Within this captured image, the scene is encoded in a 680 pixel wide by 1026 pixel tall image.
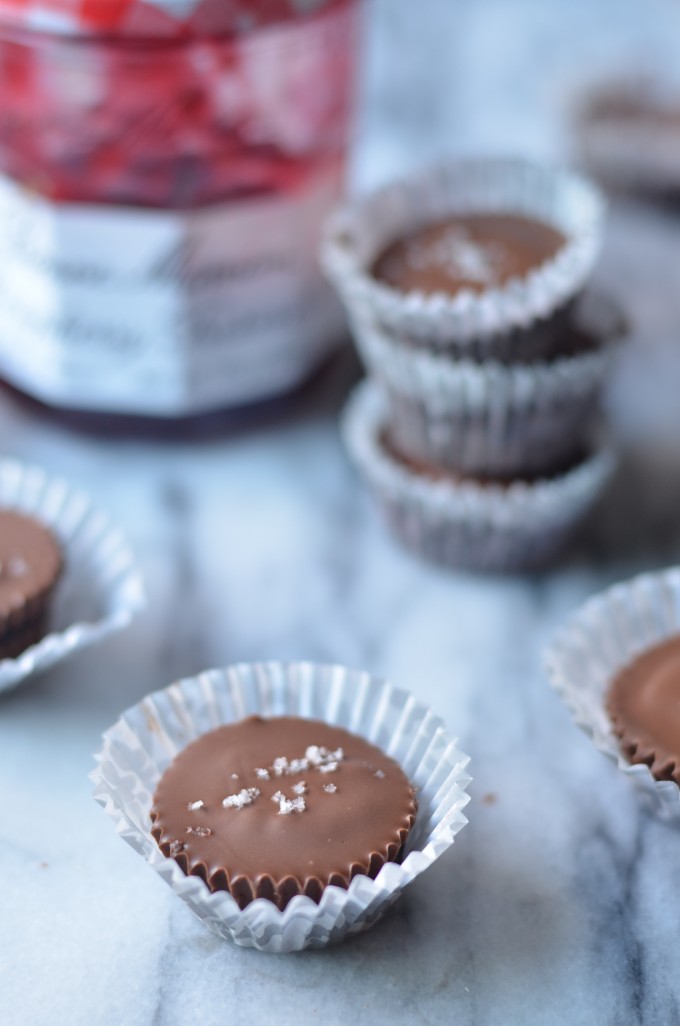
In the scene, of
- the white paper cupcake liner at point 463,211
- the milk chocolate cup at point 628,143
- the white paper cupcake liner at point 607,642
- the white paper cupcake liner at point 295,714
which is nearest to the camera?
the white paper cupcake liner at point 295,714

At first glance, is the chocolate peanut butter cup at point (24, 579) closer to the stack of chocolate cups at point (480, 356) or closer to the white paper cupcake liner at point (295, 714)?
the white paper cupcake liner at point (295, 714)

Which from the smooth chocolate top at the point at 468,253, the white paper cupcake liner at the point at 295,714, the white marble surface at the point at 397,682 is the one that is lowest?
the white marble surface at the point at 397,682

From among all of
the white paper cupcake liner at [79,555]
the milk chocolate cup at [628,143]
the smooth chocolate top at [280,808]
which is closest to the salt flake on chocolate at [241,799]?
the smooth chocolate top at [280,808]

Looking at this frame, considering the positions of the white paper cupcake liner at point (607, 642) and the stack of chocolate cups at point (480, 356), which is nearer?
the white paper cupcake liner at point (607, 642)

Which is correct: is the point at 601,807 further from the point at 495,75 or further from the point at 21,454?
the point at 495,75

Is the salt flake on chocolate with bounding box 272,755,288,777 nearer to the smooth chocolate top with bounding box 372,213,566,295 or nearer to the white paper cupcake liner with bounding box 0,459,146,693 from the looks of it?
the white paper cupcake liner with bounding box 0,459,146,693

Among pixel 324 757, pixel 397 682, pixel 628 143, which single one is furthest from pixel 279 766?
pixel 628 143
